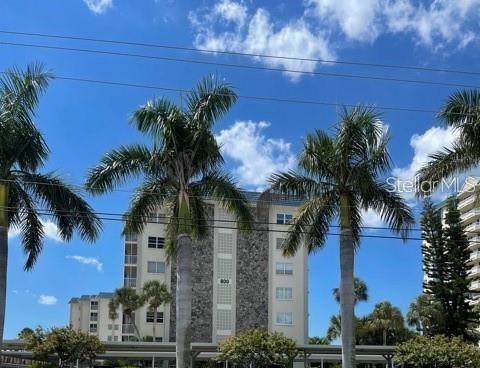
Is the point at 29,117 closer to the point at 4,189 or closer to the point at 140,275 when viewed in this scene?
the point at 4,189

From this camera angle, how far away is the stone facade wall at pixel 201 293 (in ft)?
213

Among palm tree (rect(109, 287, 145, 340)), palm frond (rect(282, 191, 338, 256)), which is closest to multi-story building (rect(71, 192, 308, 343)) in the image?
palm tree (rect(109, 287, 145, 340))

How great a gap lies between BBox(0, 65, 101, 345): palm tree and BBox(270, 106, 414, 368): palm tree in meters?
7.01

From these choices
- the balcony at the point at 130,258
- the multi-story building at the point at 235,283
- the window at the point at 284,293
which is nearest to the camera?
the multi-story building at the point at 235,283

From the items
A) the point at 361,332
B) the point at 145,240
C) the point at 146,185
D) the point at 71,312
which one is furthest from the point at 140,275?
the point at 71,312

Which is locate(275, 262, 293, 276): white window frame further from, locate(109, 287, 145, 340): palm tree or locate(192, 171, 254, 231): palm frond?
locate(192, 171, 254, 231): palm frond

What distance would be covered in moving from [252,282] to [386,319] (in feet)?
49.3

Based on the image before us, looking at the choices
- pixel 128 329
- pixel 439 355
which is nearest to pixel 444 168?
pixel 439 355

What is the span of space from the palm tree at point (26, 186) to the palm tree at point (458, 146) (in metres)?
10.9

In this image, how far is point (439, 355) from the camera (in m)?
31.5

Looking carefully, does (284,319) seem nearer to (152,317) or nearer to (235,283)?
(235,283)

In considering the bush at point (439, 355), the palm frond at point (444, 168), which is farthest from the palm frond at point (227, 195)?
the bush at point (439, 355)

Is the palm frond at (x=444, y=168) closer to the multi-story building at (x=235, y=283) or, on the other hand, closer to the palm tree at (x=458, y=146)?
the palm tree at (x=458, y=146)

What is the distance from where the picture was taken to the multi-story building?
6575cm
